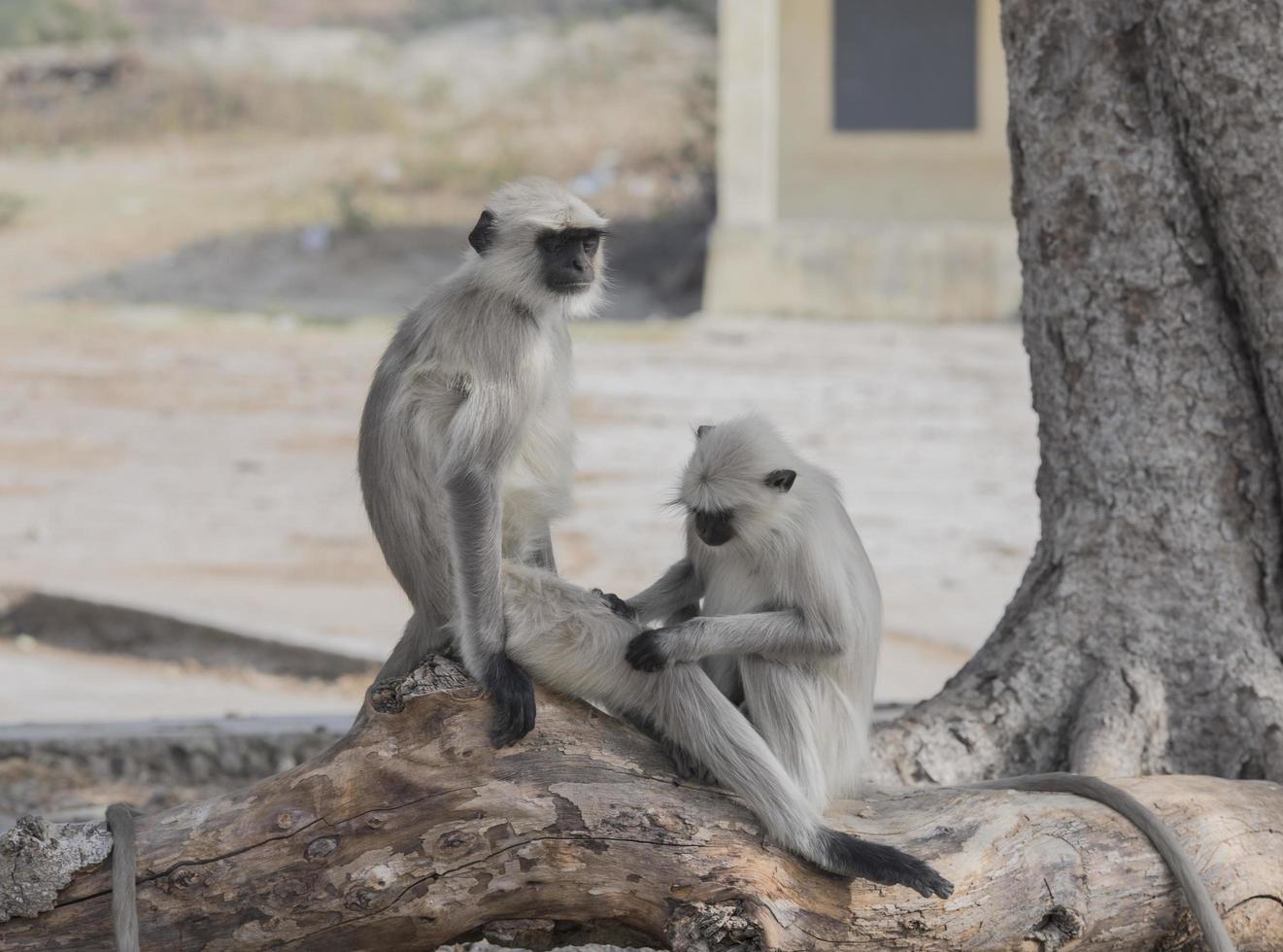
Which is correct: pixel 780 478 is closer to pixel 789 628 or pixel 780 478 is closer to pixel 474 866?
pixel 789 628

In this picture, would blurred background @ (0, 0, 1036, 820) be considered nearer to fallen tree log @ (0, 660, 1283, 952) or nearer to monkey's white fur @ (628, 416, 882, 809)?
monkey's white fur @ (628, 416, 882, 809)

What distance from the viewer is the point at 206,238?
728 inches

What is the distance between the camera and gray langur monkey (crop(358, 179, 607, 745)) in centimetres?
309

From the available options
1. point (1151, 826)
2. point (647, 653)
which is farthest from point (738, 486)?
point (1151, 826)

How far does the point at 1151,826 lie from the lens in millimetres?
3150

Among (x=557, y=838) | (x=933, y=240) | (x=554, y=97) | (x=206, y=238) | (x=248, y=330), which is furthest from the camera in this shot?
(x=554, y=97)

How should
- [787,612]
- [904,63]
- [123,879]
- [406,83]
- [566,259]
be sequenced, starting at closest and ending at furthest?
[123,879] → [787,612] → [566,259] → [904,63] → [406,83]

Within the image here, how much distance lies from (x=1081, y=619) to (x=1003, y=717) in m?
0.31

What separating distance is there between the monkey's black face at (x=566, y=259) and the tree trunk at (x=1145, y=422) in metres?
1.24

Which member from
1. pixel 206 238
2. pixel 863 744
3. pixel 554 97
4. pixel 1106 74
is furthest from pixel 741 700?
pixel 554 97

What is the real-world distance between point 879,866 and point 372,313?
13428mm

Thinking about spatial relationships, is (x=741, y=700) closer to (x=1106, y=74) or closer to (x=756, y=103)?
Result: (x=1106, y=74)

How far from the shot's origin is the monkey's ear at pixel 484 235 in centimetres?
331

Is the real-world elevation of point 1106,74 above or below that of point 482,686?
above
